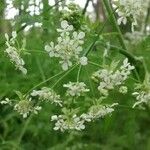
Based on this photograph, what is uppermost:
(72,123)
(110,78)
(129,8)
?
(129,8)

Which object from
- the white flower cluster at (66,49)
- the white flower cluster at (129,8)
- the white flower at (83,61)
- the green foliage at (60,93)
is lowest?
the green foliage at (60,93)

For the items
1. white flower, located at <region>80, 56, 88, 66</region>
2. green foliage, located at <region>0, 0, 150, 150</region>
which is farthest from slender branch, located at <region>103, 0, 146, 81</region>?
white flower, located at <region>80, 56, 88, 66</region>

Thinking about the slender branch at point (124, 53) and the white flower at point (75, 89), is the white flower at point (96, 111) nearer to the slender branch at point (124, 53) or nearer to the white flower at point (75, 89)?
the white flower at point (75, 89)

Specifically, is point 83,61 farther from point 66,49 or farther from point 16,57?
point 16,57

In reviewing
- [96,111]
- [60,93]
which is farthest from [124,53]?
[96,111]

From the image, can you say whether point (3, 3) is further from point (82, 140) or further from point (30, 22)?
point (82, 140)

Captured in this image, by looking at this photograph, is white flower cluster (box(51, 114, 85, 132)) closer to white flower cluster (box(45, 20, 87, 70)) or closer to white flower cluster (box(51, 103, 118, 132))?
white flower cluster (box(51, 103, 118, 132))

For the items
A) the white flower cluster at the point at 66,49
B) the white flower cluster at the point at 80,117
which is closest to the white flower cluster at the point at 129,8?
the white flower cluster at the point at 66,49

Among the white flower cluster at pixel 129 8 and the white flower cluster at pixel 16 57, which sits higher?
the white flower cluster at pixel 129 8

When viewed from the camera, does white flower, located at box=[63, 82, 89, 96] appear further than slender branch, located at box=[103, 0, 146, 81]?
No

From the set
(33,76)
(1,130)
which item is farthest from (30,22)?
(1,130)

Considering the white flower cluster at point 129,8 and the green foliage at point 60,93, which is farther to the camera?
the green foliage at point 60,93
